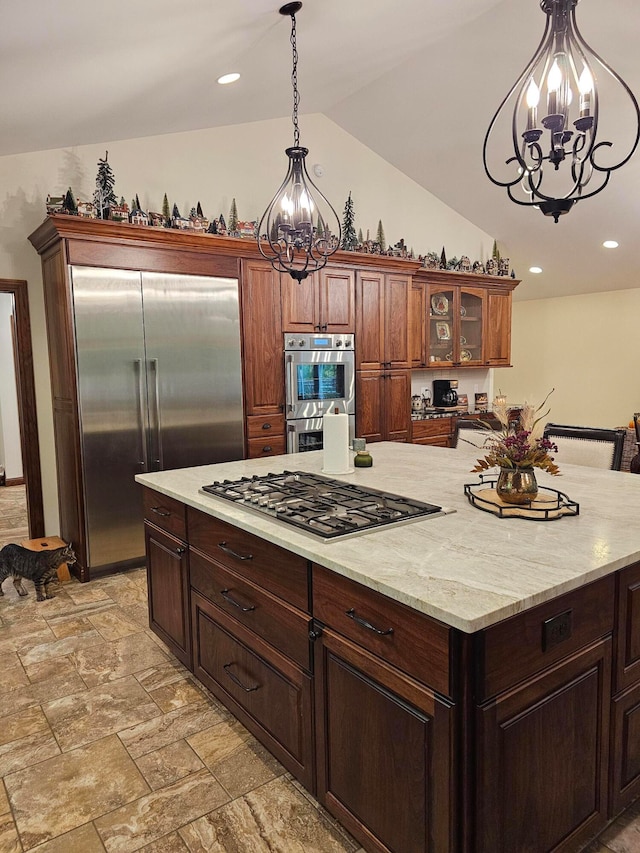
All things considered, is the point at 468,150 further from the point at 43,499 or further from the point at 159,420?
the point at 43,499

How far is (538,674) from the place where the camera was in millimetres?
1331

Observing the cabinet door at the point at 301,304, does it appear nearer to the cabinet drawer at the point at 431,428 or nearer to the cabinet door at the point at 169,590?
the cabinet drawer at the point at 431,428

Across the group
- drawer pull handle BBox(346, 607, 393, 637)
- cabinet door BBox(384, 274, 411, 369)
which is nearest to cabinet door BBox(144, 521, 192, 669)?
drawer pull handle BBox(346, 607, 393, 637)

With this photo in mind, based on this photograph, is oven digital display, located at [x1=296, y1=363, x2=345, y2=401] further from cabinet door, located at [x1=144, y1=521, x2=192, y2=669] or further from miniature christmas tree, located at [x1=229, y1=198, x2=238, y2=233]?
cabinet door, located at [x1=144, y1=521, x2=192, y2=669]

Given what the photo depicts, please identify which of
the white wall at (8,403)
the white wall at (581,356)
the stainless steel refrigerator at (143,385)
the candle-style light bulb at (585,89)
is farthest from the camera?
the white wall at (581,356)

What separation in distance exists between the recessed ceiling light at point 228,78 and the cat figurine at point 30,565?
10.2ft

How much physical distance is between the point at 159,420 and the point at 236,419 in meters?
0.60

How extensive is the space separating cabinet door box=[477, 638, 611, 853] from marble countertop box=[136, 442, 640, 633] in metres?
0.23

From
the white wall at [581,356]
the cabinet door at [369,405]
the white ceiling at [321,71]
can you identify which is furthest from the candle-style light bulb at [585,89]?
the white wall at [581,356]

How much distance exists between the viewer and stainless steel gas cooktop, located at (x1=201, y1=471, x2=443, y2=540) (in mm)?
1771

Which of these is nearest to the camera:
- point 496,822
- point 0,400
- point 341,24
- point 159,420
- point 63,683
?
point 496,822

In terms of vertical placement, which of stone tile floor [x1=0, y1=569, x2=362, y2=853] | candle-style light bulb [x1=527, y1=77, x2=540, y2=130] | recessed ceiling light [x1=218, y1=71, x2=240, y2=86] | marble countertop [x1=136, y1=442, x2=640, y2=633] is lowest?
stone tile floor [x1=0, y1=569, x2=362, y2=853]

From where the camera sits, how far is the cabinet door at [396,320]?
523 cm

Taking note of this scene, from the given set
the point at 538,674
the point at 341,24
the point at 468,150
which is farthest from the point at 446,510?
the point at 468,150
